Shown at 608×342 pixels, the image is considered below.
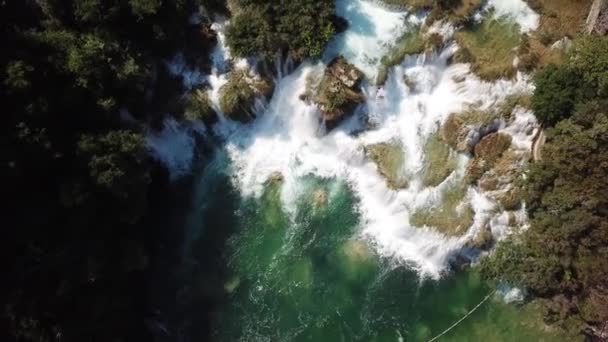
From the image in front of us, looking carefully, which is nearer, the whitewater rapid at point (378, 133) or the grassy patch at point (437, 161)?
the whitewater rapid at point (378, 133)

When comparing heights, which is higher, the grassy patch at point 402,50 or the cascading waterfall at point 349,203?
the grassy patch at point 402,50

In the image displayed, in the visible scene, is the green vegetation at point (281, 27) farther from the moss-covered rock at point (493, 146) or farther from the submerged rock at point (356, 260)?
the submerged rock at point (356, 260)

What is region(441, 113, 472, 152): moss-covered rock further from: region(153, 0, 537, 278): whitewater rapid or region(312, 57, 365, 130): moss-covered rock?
region(312, 57, 365, 130): moss-covered rock

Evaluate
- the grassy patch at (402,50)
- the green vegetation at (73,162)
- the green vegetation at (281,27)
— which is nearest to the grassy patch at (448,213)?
the grassy patch at (402,50)

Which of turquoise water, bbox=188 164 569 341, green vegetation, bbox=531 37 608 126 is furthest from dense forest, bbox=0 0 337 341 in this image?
green vegetation, bbox=531 37 608 126

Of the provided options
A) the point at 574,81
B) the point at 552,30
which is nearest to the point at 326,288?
the point at 574,81

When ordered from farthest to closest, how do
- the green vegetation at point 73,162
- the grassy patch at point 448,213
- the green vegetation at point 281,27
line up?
the grassy patch at point 448,213, the green vegetation at point 281,27, the green vegetation at point 73,162
